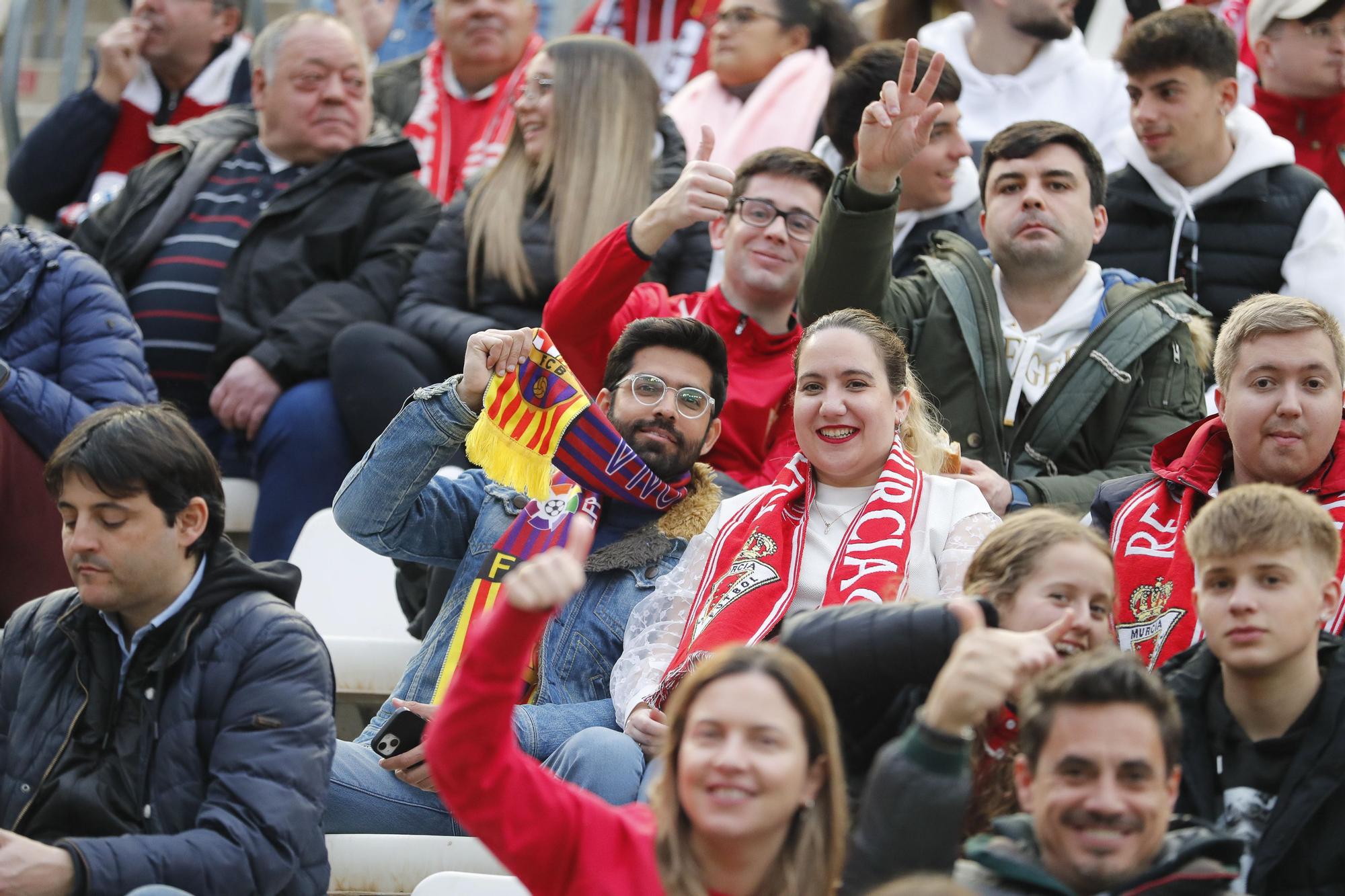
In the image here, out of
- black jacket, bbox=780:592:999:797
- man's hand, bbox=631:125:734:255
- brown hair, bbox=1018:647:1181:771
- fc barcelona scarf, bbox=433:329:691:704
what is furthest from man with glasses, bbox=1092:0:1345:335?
brown hair, bbox=1018:647:1181:771

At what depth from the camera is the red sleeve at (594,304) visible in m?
4.09

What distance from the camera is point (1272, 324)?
328cm

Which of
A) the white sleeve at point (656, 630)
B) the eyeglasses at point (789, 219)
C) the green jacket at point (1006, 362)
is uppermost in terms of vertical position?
the eyeglasses at point (789, 219)

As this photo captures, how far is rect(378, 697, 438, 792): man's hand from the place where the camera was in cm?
342

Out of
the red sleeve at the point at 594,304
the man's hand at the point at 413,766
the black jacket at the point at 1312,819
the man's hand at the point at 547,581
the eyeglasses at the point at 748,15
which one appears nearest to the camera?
the man's hand at the point at 547,581

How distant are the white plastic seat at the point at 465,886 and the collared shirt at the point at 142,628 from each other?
631mm

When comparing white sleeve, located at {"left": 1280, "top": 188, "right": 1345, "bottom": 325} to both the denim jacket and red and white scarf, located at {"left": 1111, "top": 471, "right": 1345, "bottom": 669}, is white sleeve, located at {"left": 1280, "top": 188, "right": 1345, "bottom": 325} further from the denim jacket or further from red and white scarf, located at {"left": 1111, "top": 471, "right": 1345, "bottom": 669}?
the denim jacket

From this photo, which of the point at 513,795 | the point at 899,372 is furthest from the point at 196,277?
the point at 513,795

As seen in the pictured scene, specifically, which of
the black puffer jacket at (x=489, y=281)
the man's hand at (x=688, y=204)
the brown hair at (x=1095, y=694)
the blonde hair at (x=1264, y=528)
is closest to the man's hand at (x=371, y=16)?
the black puffer jacket at (x=489, y=281)

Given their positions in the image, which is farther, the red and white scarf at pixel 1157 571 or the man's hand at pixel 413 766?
the man's hand at pixel 413 766

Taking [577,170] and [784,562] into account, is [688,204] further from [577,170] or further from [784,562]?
[577,170]

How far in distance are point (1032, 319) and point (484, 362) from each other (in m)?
1.46

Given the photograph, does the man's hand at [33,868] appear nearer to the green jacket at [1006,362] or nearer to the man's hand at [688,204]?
the man's hand at [688,204]

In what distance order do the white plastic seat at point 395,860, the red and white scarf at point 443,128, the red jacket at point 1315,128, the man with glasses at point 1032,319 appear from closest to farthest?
the white plastic seat at point 395,860, the man with glasses at point 1032,319, the red jacket at point 1315,128, the red and white scarf at point 443,128
